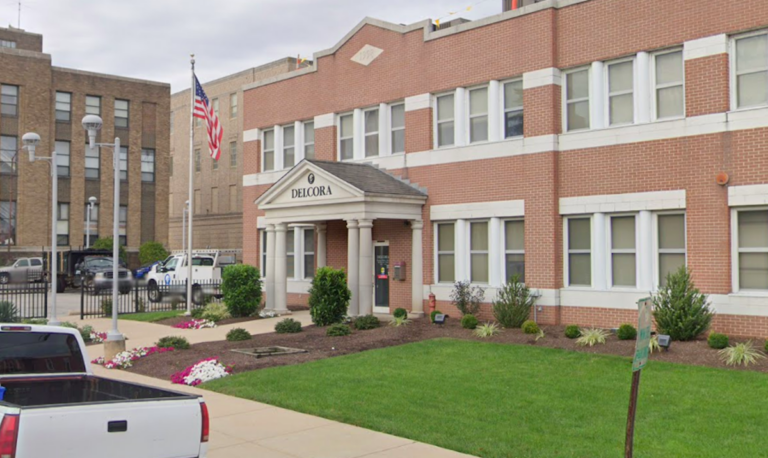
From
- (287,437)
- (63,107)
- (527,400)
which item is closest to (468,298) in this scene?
(527,400)

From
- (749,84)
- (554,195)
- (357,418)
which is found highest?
(749,84)

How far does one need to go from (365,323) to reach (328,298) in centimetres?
137

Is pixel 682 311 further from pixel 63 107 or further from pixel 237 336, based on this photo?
pixel 63 107

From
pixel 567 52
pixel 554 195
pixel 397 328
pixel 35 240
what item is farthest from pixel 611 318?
pixel 35 240

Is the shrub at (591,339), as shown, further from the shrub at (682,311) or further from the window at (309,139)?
the window at (309,139)

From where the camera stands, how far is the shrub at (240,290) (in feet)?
74.4

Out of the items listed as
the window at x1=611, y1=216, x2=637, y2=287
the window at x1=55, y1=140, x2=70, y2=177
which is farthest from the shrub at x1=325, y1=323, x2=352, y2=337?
the window at x1=55, y1=140, x2=70, y2=177

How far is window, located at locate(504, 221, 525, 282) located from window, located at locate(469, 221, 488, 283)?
69 cm

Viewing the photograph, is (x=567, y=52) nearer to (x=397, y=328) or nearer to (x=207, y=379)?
(x=397, y=328)

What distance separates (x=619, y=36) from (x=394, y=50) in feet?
23.8

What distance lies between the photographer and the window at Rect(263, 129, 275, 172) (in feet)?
88.1

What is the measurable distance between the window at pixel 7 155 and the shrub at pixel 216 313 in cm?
3204

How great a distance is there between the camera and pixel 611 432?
9000 millimetres

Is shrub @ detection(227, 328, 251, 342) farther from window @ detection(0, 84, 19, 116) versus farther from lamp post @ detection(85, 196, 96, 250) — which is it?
window @ detection(0, 84, 19, 116)
